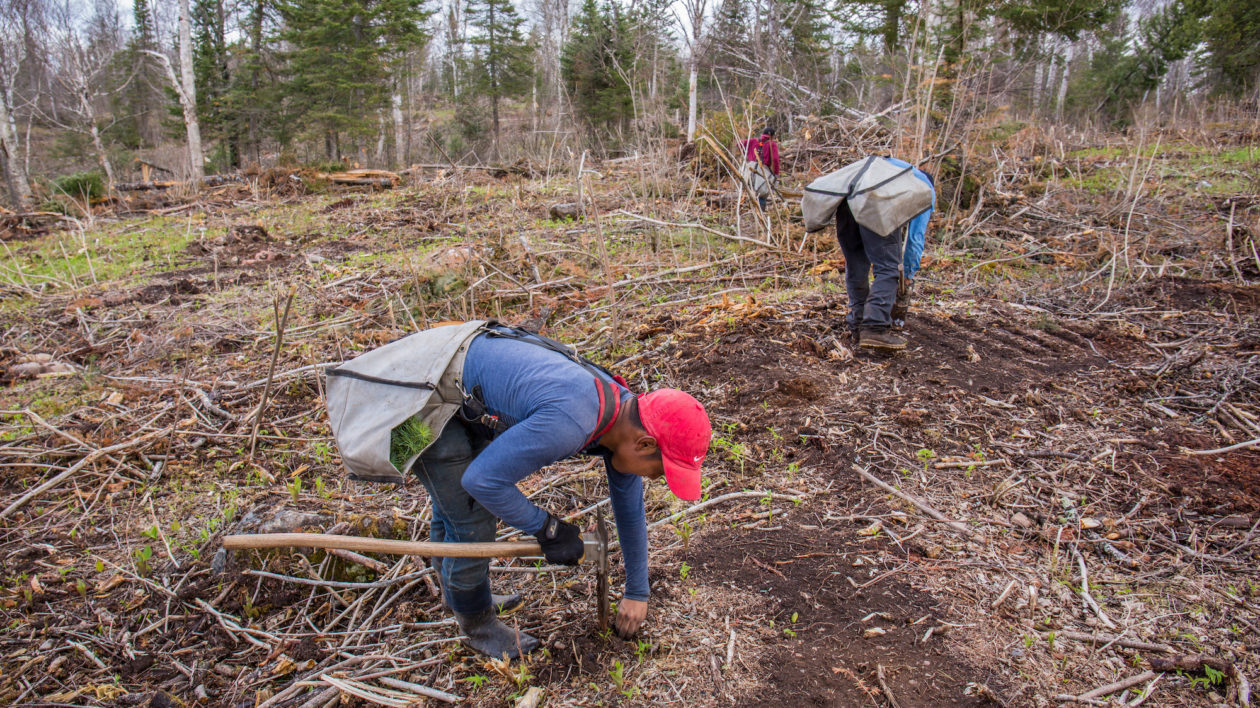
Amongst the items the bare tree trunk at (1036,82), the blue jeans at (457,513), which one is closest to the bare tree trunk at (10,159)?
the blue jeans at (457,513)

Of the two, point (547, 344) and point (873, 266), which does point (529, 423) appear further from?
point (873, 266)

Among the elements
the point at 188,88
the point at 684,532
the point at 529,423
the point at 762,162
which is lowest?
the point at 684,532

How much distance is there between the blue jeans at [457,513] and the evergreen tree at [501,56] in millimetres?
21714

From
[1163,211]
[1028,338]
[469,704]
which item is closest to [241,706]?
[469,704]

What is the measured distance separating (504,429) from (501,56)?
23.0 meters

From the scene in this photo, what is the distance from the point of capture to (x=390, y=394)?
1898 mm

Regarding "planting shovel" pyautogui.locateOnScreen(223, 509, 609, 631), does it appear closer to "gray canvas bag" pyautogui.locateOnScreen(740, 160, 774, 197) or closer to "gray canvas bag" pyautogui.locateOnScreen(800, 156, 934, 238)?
"gray canvas bag" pyautogui.locateOnScreen(800, 156, 934, 238)

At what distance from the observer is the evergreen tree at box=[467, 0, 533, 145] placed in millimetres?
21859

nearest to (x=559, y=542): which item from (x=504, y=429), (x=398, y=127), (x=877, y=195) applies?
(x=504, y=429)

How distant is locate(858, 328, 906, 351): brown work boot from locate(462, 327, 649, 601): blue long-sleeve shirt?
265 cm

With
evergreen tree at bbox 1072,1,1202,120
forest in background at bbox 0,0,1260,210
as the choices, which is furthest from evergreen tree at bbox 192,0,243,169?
evergreen tree at bbox 1072,1,1202,120

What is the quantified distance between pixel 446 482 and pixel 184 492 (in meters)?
2.40

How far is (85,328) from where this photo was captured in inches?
225

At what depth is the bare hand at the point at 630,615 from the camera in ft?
7.04
